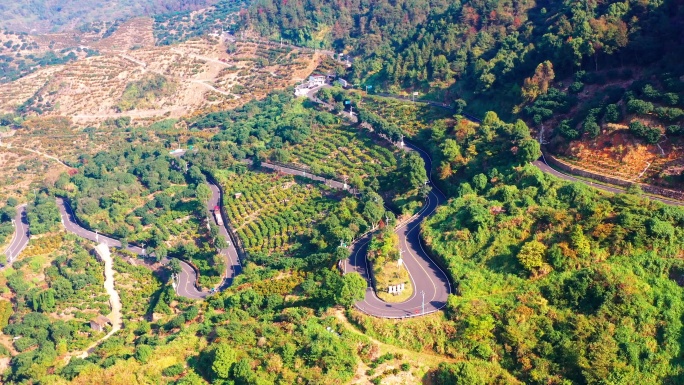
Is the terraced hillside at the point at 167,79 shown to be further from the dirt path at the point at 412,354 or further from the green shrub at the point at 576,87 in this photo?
the dirt path at the point at 412,354

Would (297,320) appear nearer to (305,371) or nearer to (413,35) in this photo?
(305,371)

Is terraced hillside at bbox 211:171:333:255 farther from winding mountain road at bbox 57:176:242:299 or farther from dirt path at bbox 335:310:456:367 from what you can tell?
dirt path at bbox 335:310:456:367

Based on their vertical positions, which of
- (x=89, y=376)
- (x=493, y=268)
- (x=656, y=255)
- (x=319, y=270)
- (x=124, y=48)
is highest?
(x=656, y=255)

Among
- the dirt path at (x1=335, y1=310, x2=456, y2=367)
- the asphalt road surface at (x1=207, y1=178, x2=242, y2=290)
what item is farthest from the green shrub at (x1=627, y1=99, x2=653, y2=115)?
the asphalt road surface at (x1=207, y1=178, x2=242, y2=290)

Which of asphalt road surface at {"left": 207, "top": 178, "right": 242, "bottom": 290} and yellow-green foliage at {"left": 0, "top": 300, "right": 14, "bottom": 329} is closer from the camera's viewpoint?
yellow-green foliage at {"left": 0, "top": 300, "right": 14, "bottom": 329}

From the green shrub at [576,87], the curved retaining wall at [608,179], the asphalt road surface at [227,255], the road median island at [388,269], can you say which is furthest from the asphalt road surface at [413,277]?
the green shrub at [576,87]

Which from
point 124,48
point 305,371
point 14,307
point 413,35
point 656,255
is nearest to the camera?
point 305,371

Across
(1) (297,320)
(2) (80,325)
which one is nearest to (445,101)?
(1) (297,320)
